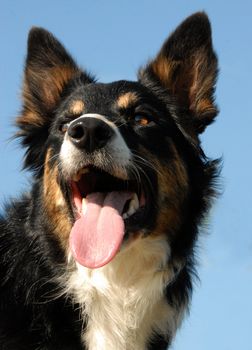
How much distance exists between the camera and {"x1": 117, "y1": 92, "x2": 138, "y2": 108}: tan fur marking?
7.77 m

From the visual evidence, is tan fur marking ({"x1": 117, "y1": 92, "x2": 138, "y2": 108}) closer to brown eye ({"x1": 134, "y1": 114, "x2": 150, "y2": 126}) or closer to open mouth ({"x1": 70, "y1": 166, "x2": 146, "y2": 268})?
brown eye ({"x1": 134, "y1": 114, "x2": 150, "y2": 126})

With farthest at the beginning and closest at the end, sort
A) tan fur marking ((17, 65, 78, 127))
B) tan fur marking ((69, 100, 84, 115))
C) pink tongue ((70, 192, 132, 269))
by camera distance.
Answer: tan fur marking ((17, 65, 78, 127)) < tan fur marking ((69, 100, 84, 115)) < pink tongue ((70, 192, 132, 269))

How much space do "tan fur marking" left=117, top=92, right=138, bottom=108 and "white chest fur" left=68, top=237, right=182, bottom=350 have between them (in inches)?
53.0

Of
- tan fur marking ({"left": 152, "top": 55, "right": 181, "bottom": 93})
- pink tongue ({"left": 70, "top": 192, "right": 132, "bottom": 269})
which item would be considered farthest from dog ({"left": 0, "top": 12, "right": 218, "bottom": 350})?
tan fur marking ({"left": 152, "top": 55, "right": 181, "bottom": 93})

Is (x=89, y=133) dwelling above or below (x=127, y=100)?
below

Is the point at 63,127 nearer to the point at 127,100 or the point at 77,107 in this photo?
the point at 77,107

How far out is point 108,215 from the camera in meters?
7.02

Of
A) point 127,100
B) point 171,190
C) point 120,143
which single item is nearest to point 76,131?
point 120,143

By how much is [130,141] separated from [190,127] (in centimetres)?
Result: 110

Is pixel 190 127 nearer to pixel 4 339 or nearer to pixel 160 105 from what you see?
pixel 160 105

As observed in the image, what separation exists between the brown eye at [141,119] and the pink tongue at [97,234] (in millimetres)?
1015

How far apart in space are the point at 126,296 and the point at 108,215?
0.87 m

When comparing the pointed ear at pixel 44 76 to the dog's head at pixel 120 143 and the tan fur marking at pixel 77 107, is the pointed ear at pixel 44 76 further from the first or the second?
the tan fur marking at pixel 77 107

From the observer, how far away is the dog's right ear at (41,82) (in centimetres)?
828
